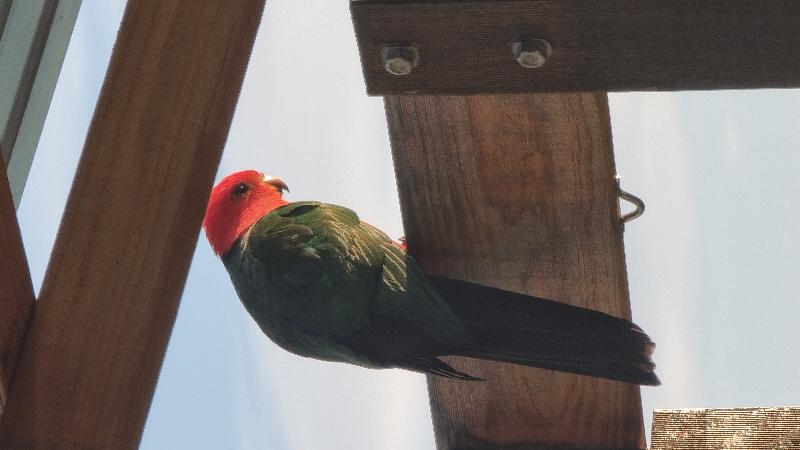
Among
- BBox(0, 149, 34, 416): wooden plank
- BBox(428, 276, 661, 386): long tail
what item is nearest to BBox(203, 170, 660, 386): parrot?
BBox(428, 276, 661, 386): long tail

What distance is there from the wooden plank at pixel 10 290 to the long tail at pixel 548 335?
73 cm

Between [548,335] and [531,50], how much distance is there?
2.30 feet

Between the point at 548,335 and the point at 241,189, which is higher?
the point at 241,189

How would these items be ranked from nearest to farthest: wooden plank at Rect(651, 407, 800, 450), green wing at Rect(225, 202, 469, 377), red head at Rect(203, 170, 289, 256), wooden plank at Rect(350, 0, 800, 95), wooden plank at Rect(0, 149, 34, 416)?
1. wooden plank at Rect(350, 0, 800, 95)
2. wooden plank at Rect(0, 149, 34, 416)
3. wooden plank at Rect(651, 407, 800, 450)
4. green wing at Rect(225, 202, 469, 377)
5. red head at Rect(203, 170, 289, 256)

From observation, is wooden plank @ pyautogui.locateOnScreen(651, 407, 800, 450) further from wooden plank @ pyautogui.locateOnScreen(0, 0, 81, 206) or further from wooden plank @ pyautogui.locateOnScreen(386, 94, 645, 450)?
wooden plank @ pyautogui.locateOnScreen(0, 0, 81, 206)

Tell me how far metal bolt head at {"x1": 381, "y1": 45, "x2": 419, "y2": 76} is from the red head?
1.01 m

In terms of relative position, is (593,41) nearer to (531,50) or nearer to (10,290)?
(531,50)

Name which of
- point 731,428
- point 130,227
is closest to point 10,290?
point 130,227

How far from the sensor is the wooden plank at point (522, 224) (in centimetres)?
175

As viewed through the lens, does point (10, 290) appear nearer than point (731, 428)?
Yes

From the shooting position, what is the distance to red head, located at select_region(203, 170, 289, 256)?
226cm

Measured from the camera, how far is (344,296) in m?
1.97

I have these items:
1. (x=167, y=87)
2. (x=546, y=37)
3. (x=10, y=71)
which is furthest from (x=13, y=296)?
(x=546, y=37)

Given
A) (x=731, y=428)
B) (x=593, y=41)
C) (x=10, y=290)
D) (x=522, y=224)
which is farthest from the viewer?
(x=522, y=224)
